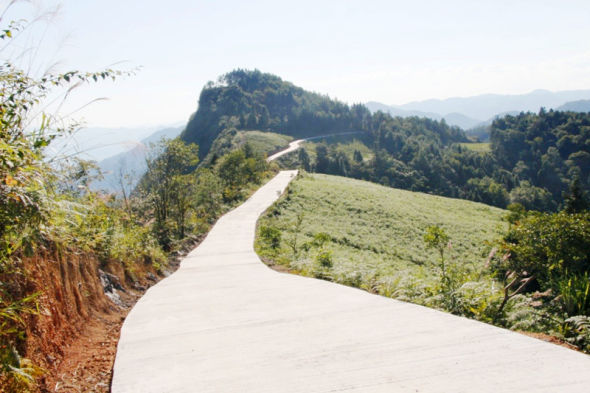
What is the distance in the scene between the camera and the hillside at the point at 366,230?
39.9 ft

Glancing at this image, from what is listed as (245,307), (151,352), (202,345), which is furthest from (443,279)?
Result: (151,352)

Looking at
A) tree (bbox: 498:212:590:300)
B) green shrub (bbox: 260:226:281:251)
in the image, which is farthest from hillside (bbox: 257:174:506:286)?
tree (bbox: 498:212:590:300)

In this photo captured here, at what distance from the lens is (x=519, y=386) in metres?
2.92

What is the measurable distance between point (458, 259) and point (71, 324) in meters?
19.3

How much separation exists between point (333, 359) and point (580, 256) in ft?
23.5

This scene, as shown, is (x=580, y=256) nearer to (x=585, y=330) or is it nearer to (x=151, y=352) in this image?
(x=585, y=330)

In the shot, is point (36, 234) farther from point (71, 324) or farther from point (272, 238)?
point (272, 238)

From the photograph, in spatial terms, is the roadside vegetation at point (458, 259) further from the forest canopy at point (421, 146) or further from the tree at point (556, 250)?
the forest canopy at point (421, 146)

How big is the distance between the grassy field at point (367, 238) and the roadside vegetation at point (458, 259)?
0.04 metres

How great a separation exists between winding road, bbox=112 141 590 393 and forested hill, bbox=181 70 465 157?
4765 inches

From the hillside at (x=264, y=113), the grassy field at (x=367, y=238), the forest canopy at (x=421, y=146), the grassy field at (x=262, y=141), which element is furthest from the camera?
the hillside at (x=264, y=113)

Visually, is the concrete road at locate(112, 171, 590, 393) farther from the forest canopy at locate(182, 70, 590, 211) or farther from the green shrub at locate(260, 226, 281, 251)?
the forest canopy at locate(182, 70, 590, 211)

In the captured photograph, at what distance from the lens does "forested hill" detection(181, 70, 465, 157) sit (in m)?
132

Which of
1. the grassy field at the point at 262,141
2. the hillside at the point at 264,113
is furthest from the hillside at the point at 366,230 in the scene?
the hillside at the point at 264,113
